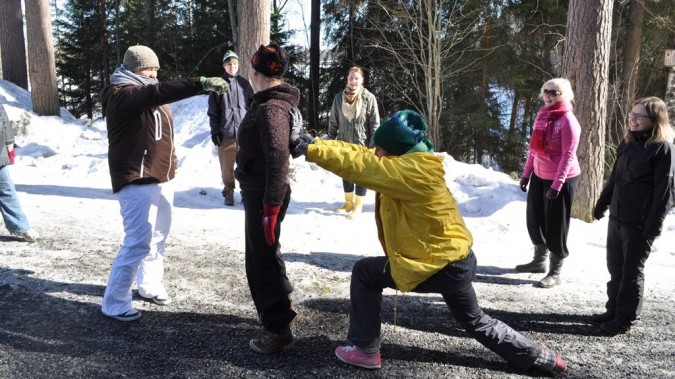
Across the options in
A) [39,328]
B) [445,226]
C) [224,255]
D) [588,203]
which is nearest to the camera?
[445,226]

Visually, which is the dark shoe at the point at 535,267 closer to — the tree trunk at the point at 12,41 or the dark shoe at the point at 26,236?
the dark shoe at the point at 26,236

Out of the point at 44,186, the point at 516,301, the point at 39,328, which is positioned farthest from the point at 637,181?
the point at 44,186

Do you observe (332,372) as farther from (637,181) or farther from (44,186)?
(44,186)

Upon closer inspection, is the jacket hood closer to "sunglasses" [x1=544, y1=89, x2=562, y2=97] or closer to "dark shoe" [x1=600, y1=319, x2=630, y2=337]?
"sunglasses" [x1=544, y1=89, x2=562, y2=97]

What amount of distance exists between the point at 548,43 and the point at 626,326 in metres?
13.3

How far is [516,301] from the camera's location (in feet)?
15.9

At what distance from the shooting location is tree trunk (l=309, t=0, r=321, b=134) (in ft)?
63.8

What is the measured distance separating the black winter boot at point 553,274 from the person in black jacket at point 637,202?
87 cm

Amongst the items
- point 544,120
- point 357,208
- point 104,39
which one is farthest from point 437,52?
point 104,39

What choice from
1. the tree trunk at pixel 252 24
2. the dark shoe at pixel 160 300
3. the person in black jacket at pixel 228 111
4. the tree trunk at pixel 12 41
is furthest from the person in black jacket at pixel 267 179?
the tree trunk at pixel 12 41

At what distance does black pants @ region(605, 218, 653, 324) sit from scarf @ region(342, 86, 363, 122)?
414 cm

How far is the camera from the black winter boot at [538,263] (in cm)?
555

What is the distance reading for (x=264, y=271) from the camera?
12.0 ft

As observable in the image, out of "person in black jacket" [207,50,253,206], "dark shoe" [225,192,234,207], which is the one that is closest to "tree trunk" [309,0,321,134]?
"dark shoe" [225,192,234,207]
